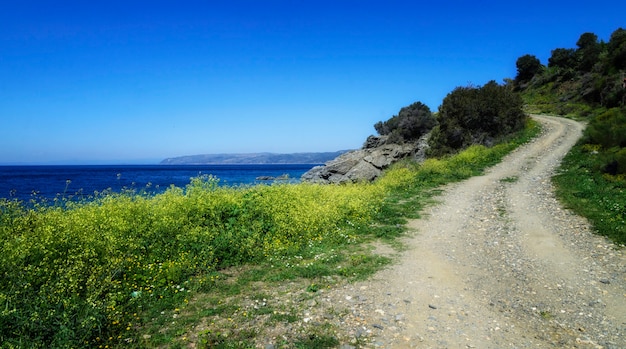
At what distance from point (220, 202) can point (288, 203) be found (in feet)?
9.10

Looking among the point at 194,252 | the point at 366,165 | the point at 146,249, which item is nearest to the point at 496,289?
the point at 194,252

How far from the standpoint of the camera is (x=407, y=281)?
28.6 feet

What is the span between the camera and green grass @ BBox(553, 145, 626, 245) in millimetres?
12039

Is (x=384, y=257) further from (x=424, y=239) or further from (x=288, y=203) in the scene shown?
(x=288, y=203)

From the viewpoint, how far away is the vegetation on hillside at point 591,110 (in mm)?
14664

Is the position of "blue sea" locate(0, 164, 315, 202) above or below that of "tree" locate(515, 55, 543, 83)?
below

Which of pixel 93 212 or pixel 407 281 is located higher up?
pixel 93 212

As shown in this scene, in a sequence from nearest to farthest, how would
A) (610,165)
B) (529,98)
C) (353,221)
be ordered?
(353,221), (610,165), (529,98)

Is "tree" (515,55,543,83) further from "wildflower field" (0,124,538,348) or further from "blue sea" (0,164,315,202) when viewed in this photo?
"wildflower field" (0,124,538,348)

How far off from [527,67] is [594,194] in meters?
72.4

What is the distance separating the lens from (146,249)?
32.7ft

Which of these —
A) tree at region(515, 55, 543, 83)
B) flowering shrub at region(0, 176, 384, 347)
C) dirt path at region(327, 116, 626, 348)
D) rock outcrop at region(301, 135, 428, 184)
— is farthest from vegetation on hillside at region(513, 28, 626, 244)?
rock outcrop at region(301, 135, 428, 184)

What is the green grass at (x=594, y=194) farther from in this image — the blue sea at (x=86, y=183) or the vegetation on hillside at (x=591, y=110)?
the blue sea at (x=86, y=183)

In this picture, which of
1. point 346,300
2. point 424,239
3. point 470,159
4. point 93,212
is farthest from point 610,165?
point 93,212
